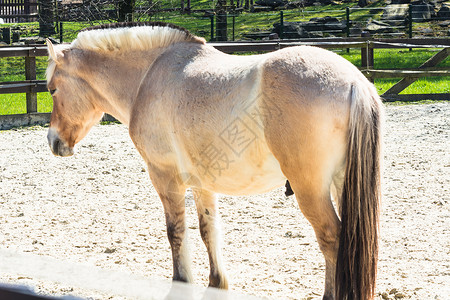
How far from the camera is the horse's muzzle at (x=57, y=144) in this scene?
4195 mm

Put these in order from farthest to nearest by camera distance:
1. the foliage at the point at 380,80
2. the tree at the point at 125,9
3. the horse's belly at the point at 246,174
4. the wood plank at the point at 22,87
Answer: the foliage at the point at 380,80
the tree at the point at 125,9
the wood plank at the point at 22,87
the horse's belly at the point at 246,174

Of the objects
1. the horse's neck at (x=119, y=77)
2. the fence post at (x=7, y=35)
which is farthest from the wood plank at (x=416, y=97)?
the fence post at (x=7, y=35)

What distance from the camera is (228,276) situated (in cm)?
398

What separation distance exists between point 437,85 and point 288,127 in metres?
11.3

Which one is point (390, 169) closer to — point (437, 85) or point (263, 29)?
point (437, 85)

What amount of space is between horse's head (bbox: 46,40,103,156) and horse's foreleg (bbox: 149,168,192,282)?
2.77ft

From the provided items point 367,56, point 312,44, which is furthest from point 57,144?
point 367,56

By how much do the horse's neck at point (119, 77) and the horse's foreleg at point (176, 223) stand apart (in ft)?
1.94

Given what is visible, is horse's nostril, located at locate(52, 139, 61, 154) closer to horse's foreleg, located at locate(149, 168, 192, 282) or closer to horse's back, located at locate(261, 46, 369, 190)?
horse's foreleg, located at locate(149, 168, 192, 282)

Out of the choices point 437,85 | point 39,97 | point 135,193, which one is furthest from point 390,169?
point 39,97

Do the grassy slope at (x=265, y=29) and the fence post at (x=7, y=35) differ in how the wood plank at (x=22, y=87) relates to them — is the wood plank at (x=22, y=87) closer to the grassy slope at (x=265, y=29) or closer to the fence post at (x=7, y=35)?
the grassy slope at (x=265, y=29)

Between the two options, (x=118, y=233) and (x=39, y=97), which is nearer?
(x=118, y=233)

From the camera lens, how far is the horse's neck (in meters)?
3.89

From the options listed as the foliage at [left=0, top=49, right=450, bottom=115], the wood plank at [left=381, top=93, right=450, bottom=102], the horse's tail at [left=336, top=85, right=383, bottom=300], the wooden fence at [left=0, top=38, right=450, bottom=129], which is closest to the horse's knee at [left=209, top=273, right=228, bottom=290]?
the horse's tail at [left=336, top=85, right=383, bottom=300]
